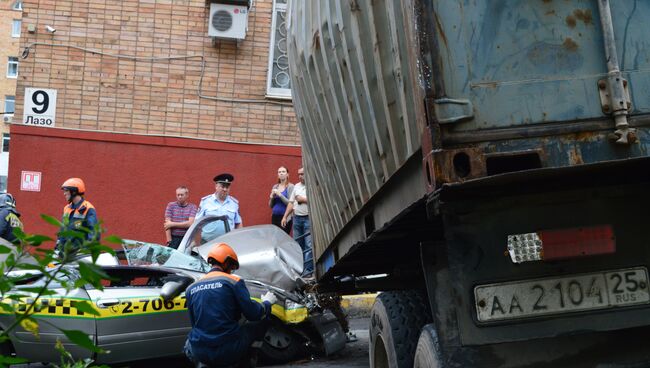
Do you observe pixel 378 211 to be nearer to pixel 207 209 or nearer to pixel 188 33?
pixel 207 209

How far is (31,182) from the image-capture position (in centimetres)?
1412

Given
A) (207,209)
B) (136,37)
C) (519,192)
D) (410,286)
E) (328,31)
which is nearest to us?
(519,192)

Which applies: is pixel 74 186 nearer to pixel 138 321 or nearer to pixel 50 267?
pixel 138 321

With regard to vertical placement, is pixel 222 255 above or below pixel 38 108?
below

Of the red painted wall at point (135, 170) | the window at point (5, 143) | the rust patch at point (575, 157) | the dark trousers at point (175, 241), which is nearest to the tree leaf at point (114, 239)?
the rust patch at point (575, 157)

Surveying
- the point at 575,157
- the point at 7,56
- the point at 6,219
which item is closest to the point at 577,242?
the point at 575,157

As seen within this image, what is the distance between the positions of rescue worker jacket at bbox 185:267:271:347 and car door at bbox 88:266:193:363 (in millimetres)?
1658

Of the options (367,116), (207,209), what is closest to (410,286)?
(367,116)

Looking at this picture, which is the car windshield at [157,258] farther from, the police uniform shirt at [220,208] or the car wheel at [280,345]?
the police uniform shirt at [220,208]

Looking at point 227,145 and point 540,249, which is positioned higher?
point 227,145

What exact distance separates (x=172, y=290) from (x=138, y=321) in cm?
44

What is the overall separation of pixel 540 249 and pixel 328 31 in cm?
197

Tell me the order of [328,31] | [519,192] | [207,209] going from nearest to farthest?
[519,192], [328,31], [207,209]

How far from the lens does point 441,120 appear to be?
10.5 feet
